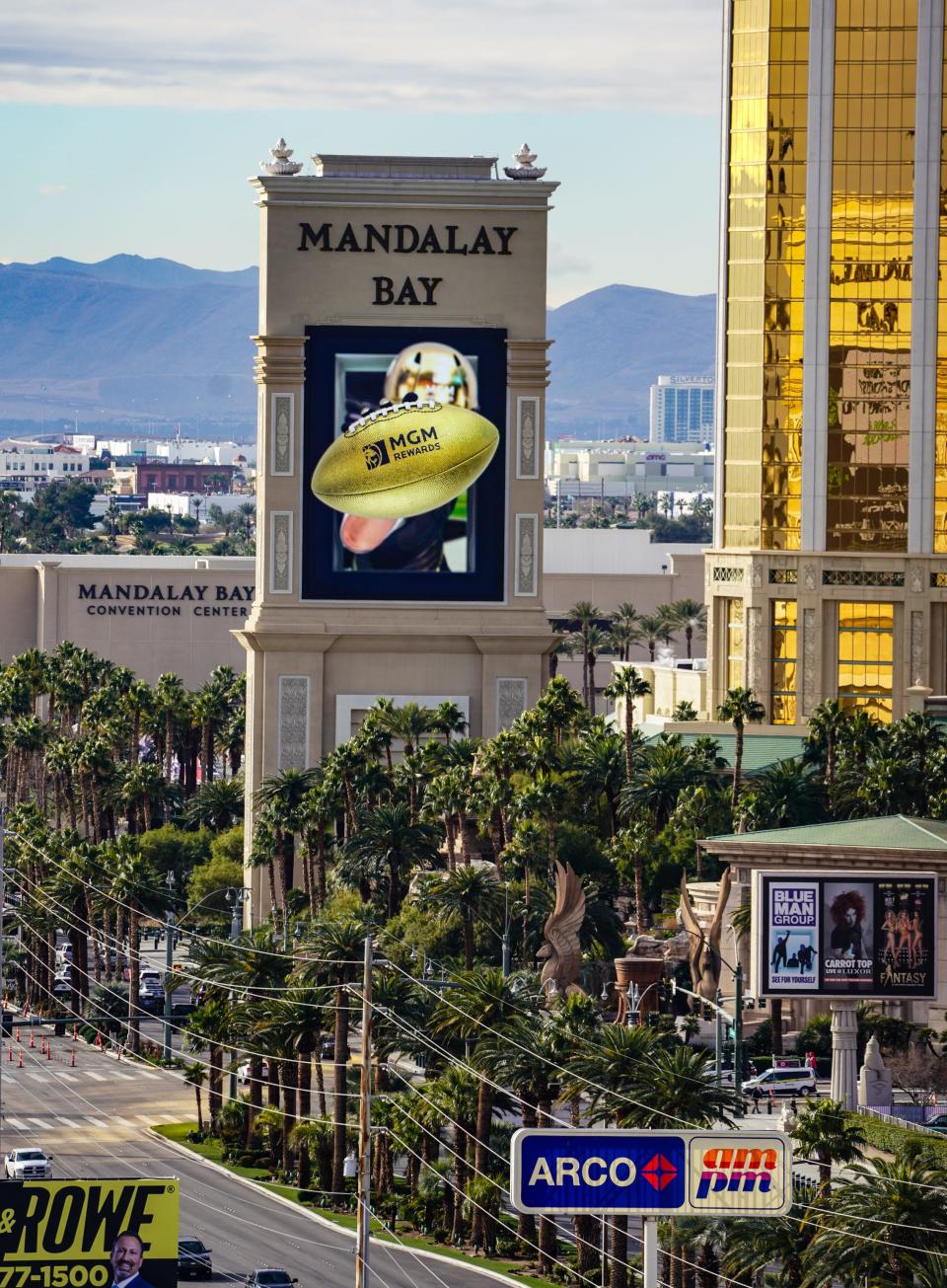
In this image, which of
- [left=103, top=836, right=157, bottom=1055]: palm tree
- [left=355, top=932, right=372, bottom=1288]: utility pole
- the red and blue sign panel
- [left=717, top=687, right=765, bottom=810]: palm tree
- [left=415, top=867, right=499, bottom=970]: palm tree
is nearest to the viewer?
the red and blue sign panel

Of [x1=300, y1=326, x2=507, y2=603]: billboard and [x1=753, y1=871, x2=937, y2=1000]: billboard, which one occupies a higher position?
[x1=300, y1=326, x2=507, y2=603]: billboard

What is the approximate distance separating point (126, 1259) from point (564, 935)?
51.9m

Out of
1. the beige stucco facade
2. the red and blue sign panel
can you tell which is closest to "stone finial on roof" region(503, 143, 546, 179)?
the beige stucco facade

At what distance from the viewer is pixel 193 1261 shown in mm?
89625

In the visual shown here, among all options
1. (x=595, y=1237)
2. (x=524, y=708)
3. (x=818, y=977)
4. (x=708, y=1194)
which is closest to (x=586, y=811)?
(x=524, y=708)

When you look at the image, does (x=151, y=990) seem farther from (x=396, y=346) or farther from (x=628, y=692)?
(x=396, y=346)

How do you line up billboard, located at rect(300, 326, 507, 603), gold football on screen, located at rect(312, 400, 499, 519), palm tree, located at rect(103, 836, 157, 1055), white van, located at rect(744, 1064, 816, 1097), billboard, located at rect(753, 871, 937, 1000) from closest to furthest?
billboard, located at rect(753, 871, 937, 1000) → white van, located at rect(744, 1064, 816, 1097) → palm tree, located at rect(103, 836, 157, 1055) → gold football on screen, located at rect(312, 400, 499, 519) → billboard, located at rect(300, 326, 507, 603)

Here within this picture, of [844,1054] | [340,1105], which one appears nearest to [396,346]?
[340,1105]

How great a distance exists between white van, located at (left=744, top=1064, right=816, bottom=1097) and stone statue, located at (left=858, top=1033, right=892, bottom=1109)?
238 inches

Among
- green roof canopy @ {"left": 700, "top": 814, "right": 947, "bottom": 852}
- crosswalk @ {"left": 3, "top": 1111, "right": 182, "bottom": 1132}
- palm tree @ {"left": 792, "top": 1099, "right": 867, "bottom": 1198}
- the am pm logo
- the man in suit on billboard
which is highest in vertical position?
green roof canopy @ {"left": 700, "top": 814, "right": 947, "bottom": 852}

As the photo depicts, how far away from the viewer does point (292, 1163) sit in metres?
108

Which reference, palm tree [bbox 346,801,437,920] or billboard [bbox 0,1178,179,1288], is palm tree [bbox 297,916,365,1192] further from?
billboard [bbox 0,1178,179,1288]

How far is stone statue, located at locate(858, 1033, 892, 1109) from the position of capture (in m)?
105

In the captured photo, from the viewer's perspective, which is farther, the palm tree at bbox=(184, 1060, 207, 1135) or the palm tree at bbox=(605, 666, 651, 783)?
the palm tree at bbox=(605, 666, 651, 783)
